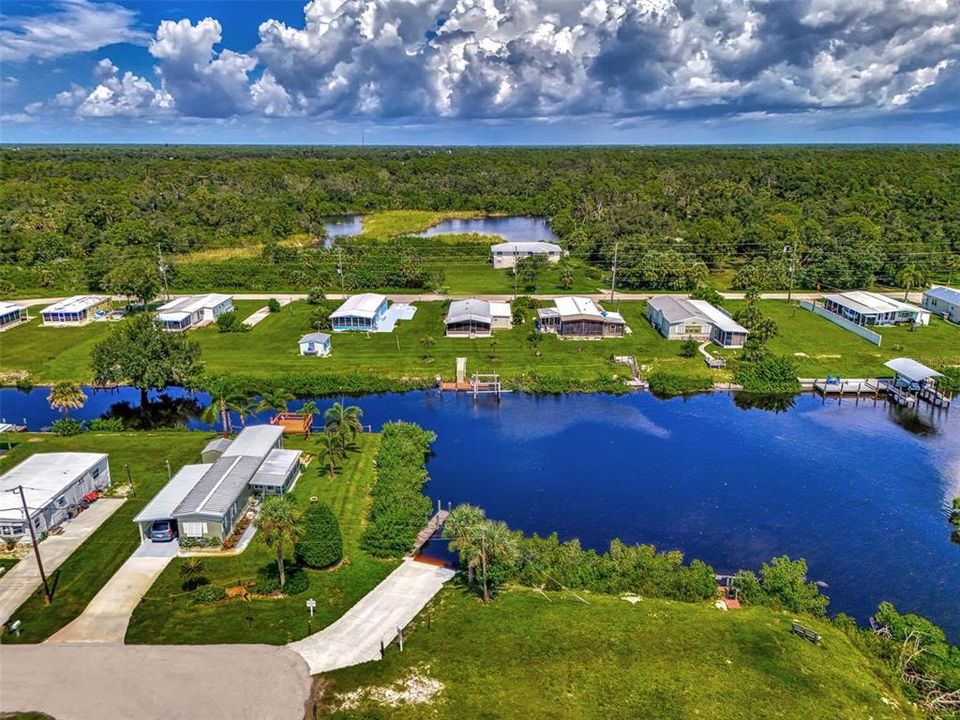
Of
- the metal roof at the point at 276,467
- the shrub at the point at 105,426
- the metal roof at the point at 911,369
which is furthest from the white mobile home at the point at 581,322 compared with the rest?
the shrub at the point at 105,426

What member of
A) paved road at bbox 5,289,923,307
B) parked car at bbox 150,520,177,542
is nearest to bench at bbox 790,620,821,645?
parked car at bbox 150,520,177,542

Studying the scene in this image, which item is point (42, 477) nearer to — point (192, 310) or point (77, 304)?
point (192, 310)

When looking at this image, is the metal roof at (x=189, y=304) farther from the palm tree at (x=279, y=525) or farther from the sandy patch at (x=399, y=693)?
the sandy patch at (x=399, y=693)

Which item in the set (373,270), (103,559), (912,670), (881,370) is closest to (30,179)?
(373,270)

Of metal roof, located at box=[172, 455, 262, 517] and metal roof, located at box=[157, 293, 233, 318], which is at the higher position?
metal roof, located at box=[157, 293, 233, 318]

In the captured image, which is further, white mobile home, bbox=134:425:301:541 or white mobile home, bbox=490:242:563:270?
white mobile home, bbox=490:242:563:270

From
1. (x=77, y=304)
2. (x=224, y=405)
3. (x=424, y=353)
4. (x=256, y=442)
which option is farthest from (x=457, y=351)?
(x=77, y=304)

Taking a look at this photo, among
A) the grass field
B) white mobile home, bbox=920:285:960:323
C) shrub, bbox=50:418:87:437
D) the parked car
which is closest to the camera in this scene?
the parked car

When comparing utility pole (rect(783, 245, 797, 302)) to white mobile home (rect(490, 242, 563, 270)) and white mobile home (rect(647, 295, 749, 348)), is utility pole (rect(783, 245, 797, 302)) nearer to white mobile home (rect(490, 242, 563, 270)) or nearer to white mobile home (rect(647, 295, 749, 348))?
white mobile home (rect(647, 295, 749, 348))
